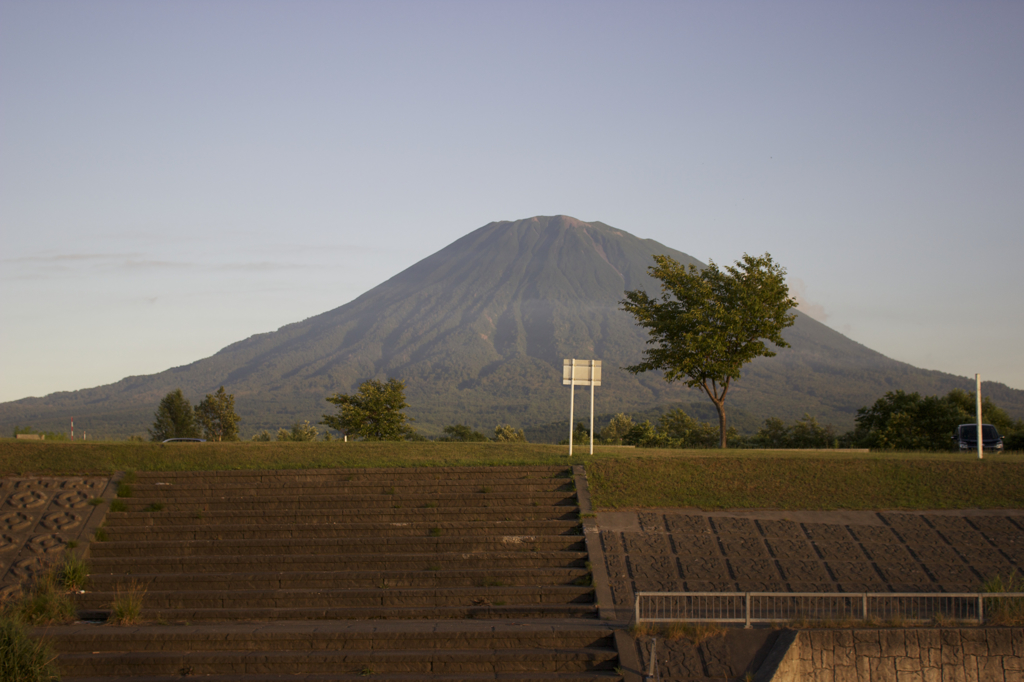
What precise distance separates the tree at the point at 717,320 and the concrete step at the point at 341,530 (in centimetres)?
1238

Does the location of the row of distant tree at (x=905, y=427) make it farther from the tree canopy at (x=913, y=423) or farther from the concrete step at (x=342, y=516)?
the concrete step at (x=342, y=516)

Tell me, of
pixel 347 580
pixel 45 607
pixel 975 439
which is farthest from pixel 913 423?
pixel 45 607

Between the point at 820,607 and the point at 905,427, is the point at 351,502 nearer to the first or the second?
the point at 820,607

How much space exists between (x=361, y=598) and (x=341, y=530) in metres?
2.36

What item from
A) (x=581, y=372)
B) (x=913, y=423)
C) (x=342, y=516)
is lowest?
(x=342, y=516)

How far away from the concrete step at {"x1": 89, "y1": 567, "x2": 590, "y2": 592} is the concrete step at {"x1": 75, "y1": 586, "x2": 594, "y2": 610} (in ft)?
1.08

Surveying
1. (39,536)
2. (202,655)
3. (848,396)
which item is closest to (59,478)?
(39,536)

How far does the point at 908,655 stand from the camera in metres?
10.3

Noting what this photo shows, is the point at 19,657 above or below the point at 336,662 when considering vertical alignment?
above

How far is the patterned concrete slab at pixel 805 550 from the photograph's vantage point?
12.8m

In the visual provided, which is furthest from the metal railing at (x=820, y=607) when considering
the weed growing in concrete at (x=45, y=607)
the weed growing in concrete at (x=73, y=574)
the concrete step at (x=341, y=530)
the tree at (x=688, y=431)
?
the tree at (x=688, y=431)

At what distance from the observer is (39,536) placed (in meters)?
14.2

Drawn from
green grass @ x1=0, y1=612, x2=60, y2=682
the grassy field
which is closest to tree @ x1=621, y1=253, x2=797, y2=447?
the grassy field

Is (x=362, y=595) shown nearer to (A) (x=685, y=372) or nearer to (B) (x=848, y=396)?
(A) (x=685, y=372)
